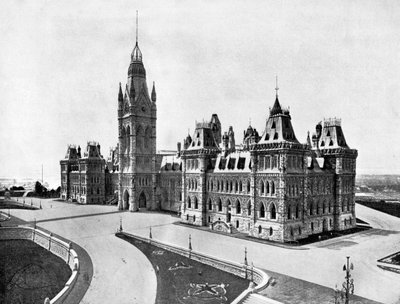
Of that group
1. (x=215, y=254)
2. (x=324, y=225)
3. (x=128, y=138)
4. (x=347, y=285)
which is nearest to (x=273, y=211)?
(x=324, y=225)

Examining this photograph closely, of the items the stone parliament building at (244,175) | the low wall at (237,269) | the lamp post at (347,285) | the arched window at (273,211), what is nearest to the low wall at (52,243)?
the low wall at (237,269)

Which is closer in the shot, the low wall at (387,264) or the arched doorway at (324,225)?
the low wall at (387,264)

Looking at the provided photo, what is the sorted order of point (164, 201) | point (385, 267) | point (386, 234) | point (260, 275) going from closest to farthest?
point (260, 275), point (385, 267), point (386, 234), point (164, 201)

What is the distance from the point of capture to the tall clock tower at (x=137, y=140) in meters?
72.8

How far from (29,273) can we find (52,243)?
324 inches

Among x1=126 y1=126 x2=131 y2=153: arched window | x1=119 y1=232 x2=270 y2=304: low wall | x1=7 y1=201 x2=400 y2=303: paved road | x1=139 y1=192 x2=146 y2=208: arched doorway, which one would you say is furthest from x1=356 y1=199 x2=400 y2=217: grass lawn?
x1=126 y1=126 x2=131 y2=153: arched window

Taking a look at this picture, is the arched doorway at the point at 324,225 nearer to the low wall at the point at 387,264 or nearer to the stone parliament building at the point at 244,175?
the stone parliament building at the point at 244,175

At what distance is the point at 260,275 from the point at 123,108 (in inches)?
2239

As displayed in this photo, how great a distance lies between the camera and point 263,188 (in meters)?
45.4

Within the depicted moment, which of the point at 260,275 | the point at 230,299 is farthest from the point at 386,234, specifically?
the point at 230,299

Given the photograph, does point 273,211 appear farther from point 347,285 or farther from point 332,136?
point 347,285

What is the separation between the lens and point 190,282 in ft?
95.1

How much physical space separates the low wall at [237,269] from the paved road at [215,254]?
1.75 metres

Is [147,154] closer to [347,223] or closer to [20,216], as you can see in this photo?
[20,216]
